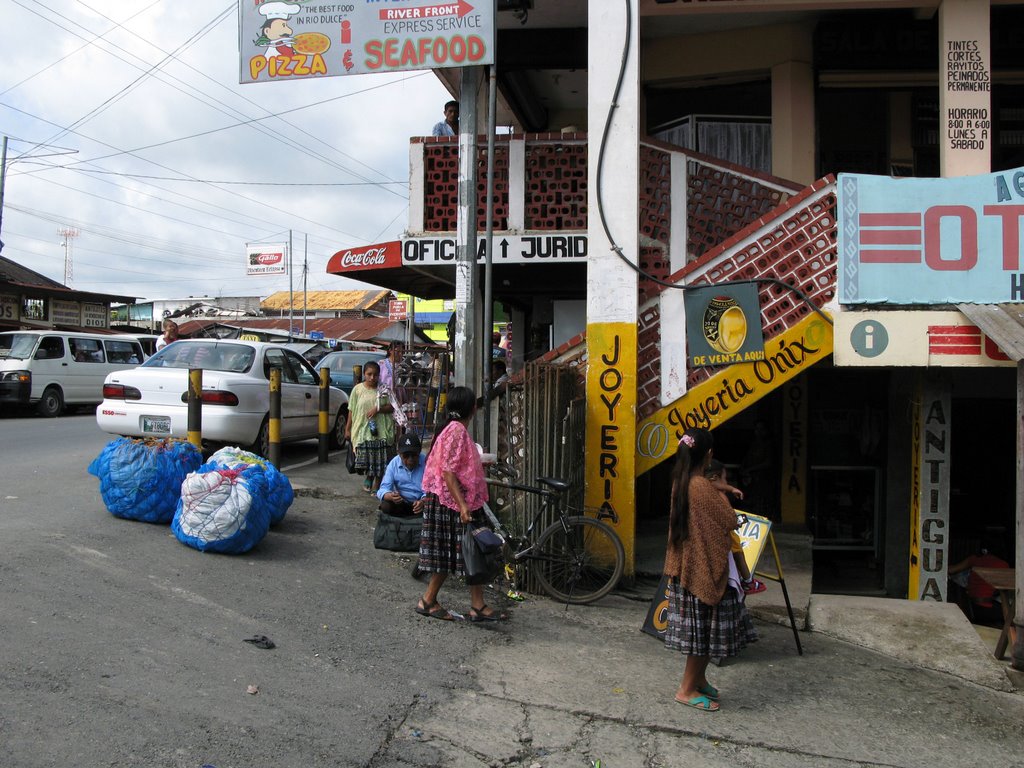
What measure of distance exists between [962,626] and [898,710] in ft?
5.83

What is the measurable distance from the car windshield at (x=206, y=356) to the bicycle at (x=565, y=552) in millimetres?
4665

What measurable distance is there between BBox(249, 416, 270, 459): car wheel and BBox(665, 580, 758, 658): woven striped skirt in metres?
6.63

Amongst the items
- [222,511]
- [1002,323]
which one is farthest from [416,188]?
[1002,323]

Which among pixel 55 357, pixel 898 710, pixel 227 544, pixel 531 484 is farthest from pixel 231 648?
pixel 55 357

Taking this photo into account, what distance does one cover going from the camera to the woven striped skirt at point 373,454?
367 inches

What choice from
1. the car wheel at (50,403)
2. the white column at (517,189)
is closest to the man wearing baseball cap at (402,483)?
the white column at (517,189)

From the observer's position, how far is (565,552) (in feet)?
22.6

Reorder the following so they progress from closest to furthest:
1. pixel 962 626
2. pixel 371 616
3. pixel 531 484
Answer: pixel 371 616 → pixel 962 626 → pixel 531 484

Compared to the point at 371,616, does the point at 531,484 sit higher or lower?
higher

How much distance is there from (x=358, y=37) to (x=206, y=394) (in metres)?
4.18

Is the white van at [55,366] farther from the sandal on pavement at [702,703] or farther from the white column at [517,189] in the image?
the sandal on pavement at [702,703]

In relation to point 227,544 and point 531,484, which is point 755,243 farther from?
point 227,544

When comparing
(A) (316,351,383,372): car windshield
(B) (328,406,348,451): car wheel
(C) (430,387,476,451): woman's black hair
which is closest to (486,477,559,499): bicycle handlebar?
(C) (430,387,476,451): woman's black hair

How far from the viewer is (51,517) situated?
7.07m
